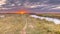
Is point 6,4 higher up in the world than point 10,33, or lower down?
higher up

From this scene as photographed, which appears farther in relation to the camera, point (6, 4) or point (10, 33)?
point (10, 33)

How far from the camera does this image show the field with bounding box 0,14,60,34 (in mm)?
861

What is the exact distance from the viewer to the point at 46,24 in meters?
0.91

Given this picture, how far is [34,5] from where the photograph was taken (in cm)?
76

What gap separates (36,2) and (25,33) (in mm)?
277

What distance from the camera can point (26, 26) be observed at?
878mm

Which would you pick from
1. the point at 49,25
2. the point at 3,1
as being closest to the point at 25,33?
the point at 49,25

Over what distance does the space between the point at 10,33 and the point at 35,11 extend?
0.99ft

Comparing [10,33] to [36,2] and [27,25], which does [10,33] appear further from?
[36,2]

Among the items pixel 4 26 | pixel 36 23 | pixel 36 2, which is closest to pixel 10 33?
pixel 4 26

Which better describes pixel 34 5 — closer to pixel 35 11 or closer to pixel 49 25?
pixel 35 11

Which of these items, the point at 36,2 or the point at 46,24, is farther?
the point at 46,24

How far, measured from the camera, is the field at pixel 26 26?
86 centimetres

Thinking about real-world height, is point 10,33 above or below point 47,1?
below
